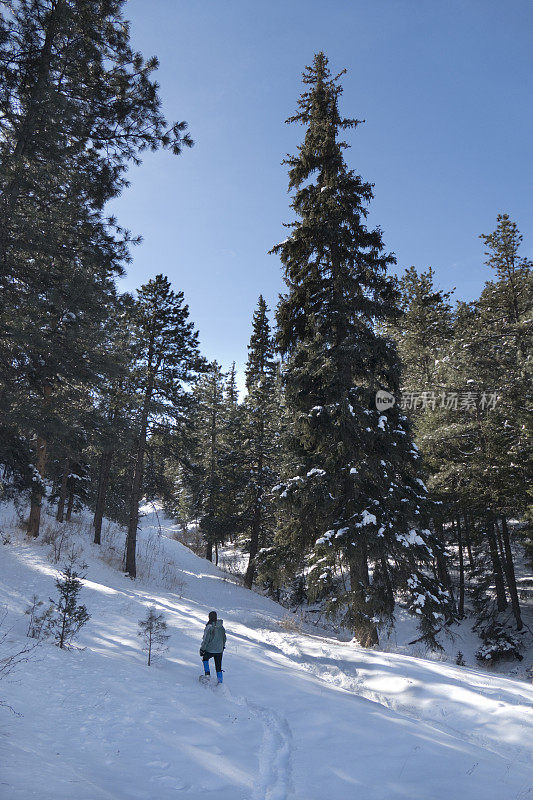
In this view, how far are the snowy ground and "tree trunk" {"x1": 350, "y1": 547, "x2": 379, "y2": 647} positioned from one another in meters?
0.78

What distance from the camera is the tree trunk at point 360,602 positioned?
10.3m

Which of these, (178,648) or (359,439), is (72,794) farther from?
(359,439)

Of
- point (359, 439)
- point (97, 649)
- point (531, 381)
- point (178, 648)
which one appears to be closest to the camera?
point (97, 649)

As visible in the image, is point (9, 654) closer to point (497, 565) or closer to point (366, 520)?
point (366, 520)

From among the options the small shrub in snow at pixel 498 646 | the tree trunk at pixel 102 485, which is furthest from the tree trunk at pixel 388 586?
the tree trunk at pixel 102 485

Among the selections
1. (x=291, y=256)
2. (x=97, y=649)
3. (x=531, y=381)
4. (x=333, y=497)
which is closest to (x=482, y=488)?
(x=531, y=381)

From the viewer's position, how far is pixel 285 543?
1235cm

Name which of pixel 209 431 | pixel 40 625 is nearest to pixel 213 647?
pixel 40 625

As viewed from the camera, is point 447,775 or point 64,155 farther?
point 64,155

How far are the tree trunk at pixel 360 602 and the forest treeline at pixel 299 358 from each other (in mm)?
52

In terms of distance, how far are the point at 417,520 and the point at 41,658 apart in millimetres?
9298

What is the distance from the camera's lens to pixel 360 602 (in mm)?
10367

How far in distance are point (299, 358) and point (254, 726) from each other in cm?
959

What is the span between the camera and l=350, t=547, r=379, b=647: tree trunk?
10.3 meters
